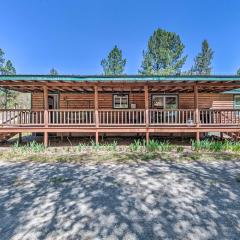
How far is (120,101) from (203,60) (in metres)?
39.5

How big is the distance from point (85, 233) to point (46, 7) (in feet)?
98.5

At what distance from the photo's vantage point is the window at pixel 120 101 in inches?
641

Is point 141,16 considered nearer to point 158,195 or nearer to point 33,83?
point 33,83

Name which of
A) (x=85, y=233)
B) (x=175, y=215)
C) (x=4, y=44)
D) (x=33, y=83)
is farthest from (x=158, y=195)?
(x=4, y=44)

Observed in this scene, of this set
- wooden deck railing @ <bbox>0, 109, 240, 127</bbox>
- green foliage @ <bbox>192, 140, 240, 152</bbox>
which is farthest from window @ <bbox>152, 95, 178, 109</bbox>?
green foliage @ <bbox>192, 140, 240, 152</bbox>

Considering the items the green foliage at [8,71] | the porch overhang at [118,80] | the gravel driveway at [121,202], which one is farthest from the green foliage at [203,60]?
the gravel driveway at [121,202]

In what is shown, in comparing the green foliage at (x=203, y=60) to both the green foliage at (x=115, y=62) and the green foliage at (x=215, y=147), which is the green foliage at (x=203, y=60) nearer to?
the green foliage at (x=115, y=62)

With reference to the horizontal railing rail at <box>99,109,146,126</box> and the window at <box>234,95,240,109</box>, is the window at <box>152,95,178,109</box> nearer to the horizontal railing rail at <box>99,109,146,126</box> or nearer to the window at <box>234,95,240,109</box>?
the horizontal railing rail at <box>99,109,146,126</box>

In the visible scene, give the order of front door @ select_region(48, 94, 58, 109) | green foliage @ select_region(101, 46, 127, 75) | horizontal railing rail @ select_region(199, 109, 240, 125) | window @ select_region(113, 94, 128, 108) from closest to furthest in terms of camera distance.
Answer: horizontal railing rail @ select_region(199, 109, 240, 125) < front door @ select_region(48, 94, 58, 109) < window @ select_region(113, 94, 128, 108) < green foliage @ select_region(101, 46, 127, 75)

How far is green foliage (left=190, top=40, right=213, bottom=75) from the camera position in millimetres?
50106

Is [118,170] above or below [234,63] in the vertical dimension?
below

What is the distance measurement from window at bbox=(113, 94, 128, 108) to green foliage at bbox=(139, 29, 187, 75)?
68.5 feet

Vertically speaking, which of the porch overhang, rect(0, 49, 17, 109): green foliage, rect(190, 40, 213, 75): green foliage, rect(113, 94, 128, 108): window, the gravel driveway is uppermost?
rect(190, 40, 213, 75): green foliage

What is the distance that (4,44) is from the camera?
41.3m
